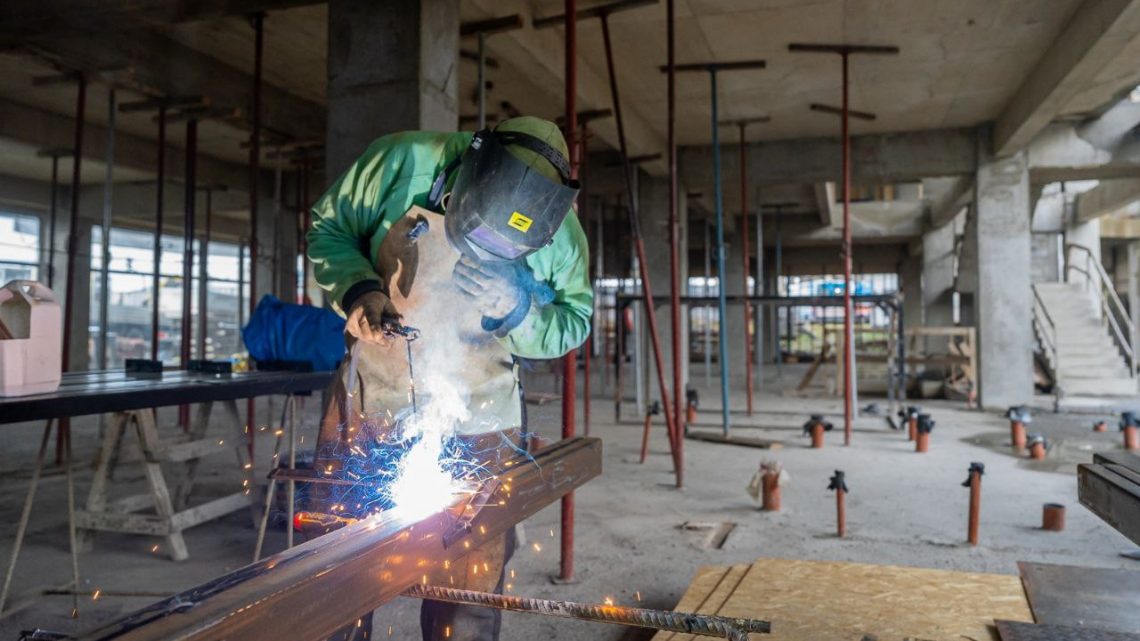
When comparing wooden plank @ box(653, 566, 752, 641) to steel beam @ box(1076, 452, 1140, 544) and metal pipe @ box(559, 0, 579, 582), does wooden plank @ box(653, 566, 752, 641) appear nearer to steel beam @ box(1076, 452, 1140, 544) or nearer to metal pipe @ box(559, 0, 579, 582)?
metal pipe @ box(559, 0, 579, 582)

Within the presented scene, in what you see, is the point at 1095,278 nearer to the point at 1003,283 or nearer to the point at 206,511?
the point at 1003,283

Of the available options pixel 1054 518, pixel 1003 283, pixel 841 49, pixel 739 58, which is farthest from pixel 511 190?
pixel 1003 283

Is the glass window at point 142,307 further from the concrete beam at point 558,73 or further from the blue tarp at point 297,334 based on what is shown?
the blue tarp at point 297,334

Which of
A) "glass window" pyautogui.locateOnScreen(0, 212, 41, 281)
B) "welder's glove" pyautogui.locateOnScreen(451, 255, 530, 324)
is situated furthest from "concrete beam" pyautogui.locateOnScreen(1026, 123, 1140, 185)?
"glass window" pyautogui.locateOnScreen(0, 212, 41, 281)

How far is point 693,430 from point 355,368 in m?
6.43

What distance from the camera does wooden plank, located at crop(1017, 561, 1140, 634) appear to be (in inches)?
98.7

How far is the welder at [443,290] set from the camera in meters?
1.88

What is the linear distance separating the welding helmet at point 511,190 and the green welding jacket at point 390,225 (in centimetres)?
16

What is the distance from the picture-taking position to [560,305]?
2.28 m

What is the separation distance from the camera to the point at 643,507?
15.5ft

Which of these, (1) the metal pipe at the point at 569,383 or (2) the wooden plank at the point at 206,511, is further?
(2) the wooden plank at the point at 206,511

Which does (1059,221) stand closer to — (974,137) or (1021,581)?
(974,137)

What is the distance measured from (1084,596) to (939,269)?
15.3m

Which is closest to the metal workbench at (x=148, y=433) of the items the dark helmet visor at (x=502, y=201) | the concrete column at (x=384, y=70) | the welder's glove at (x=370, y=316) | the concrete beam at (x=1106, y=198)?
the welder's glove at (x=370, y=316)
